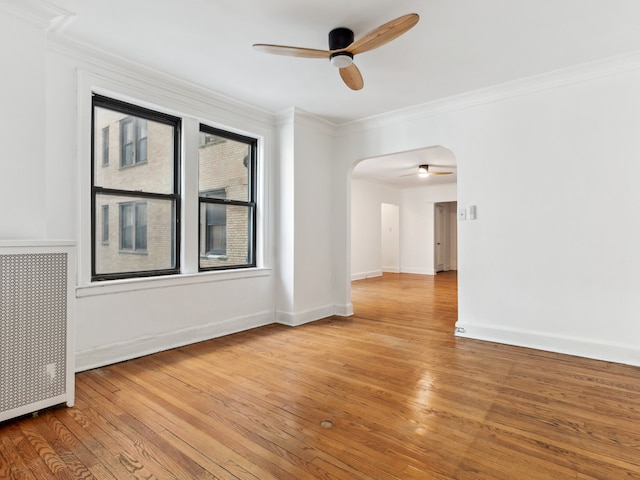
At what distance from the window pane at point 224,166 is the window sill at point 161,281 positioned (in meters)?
0.93

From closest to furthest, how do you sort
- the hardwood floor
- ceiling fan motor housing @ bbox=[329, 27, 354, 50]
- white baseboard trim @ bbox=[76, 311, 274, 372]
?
the hardwood floor
ceiling fan motor housing @ bbox=[329, 27, 354, 50]
white baseboard trim @ bbox=[76, 311, 274, 372]

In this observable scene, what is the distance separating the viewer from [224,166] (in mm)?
4332

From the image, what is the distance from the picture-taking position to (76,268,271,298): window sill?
306cm

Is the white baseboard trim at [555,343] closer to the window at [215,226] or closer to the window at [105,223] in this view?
the window at [215,226]

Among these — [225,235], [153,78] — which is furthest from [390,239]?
[153,78]

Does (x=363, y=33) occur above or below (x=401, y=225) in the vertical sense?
above

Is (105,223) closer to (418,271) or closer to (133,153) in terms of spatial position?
(133,153)

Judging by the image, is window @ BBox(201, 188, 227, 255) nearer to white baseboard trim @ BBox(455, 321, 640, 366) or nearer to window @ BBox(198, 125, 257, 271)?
window @ BBox(198, 125, 257, 271)

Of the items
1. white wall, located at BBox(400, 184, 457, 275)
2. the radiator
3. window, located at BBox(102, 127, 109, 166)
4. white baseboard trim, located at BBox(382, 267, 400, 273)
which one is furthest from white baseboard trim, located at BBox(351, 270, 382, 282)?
the radiator

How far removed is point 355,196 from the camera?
9164mm

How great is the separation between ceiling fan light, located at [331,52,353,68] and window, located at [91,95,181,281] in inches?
77.5

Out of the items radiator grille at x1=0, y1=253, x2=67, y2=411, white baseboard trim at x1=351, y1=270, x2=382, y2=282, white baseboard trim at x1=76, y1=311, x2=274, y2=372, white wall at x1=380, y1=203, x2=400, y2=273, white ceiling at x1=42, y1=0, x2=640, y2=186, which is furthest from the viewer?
white wall at x1=380, y1=203, x2=400, y2=273

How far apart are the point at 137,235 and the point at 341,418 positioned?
2.64 meters

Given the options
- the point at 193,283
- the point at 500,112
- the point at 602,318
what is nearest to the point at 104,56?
the point at 193,283
